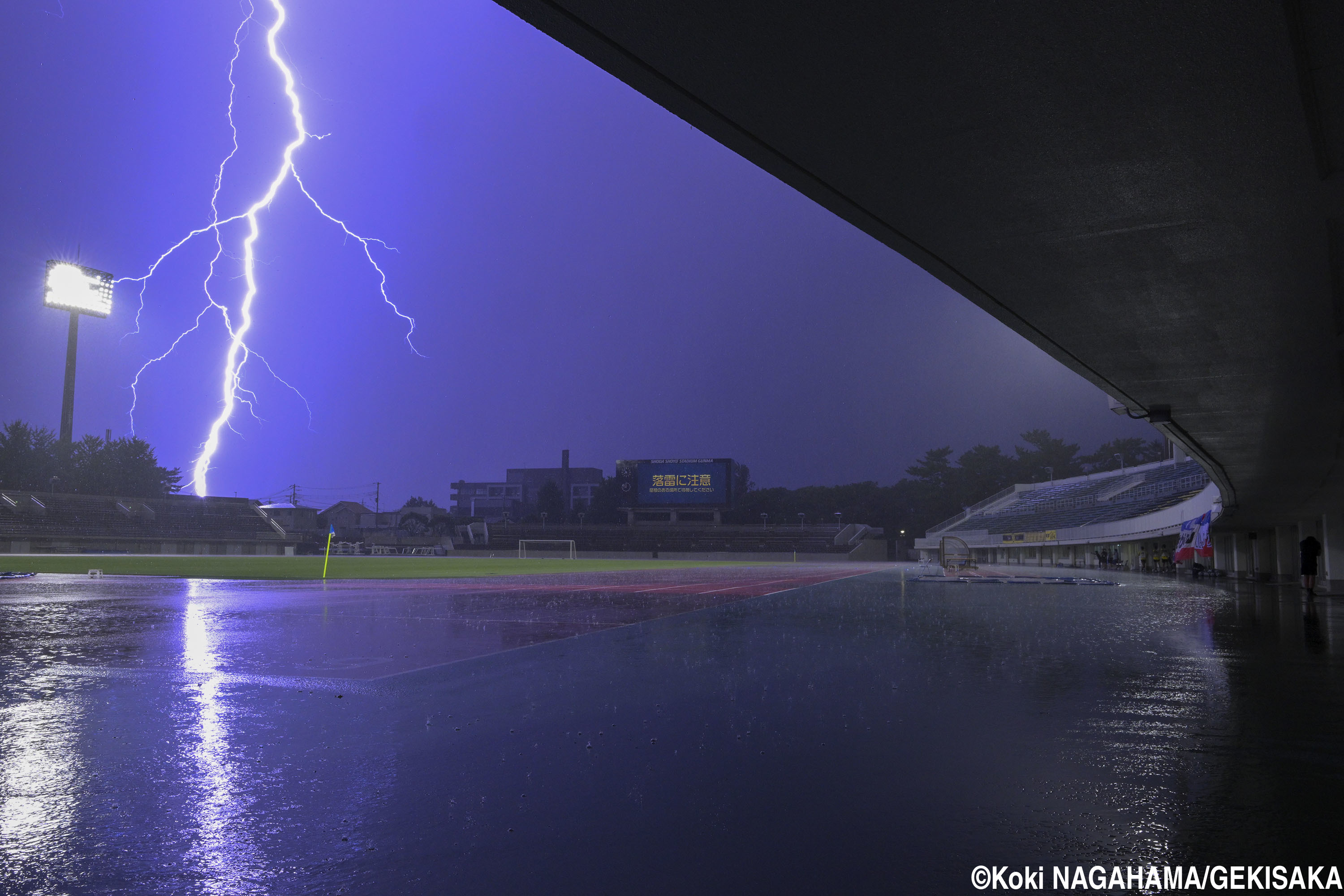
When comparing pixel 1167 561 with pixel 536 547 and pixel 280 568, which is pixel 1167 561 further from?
pixel 536 547

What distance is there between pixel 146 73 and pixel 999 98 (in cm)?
15497

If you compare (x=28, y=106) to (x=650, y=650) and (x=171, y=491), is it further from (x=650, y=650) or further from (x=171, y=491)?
(x=650, y=650)

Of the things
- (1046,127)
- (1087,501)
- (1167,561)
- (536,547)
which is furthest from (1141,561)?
(536,547)

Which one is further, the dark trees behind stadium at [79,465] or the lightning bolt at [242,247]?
the dark trees behind stadium at [79,465]

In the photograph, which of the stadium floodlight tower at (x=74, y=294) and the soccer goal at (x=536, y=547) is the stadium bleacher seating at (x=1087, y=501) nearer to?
the soccer goal at (x=536, y=547)

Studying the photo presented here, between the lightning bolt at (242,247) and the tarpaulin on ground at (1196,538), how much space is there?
42458 millimetres

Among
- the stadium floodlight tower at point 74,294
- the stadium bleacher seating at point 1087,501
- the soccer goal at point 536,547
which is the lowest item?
the soccer goal at point 536,547

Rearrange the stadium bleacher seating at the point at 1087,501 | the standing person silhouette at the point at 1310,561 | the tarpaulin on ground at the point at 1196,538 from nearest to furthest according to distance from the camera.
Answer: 1. the standing person silhouette at the point at 1310,561
2. the tarpaulin on ground at the point at 1196,538
3. the stadium bleacher seating at the point at 1087,501

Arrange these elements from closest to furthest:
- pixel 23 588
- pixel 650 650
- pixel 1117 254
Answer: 1. pixel 1117 254
2. pixel 650 650
3. pixel 23 588

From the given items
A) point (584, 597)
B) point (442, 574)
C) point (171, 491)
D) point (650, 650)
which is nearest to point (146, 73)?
point (171, 491)

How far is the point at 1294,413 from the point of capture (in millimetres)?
12484

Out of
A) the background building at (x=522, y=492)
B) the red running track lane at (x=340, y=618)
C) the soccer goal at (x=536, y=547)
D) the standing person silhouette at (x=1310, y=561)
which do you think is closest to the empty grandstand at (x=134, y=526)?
the soccer goal at (x=536, y=547)

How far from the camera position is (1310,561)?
20.7 meters

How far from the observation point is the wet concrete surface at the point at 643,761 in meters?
2.93
